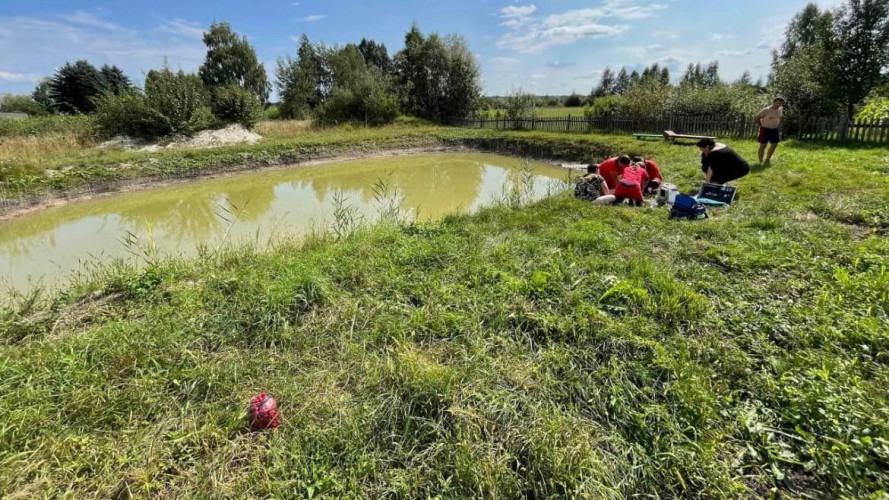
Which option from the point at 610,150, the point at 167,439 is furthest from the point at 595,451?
the point at 610,150

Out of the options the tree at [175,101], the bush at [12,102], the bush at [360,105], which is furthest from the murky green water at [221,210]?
the bush at [12,102]

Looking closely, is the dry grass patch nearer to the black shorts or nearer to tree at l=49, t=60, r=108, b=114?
the black shorts

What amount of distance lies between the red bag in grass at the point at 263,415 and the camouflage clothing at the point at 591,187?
5.87 m

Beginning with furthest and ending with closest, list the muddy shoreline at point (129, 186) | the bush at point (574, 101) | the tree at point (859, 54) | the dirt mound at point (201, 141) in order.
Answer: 1. the bush at point (574, 101)
2. the dirt mound at point (201, 141)
3. the tree at point (859, 54)
4. the muddy shoreline at point (129, 186)

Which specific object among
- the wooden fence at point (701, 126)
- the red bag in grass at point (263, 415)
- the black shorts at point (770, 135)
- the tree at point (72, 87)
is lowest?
the red bag in grass at point (263, 415)

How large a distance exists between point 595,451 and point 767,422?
945 mm

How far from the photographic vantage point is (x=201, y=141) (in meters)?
17.1

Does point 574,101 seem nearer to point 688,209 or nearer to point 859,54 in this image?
point 859,54

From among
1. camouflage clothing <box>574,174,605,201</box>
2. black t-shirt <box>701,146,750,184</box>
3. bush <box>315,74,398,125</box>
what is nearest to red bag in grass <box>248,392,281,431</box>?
camouflage clothing <box>574,174,605,201</box>

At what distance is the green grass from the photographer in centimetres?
184

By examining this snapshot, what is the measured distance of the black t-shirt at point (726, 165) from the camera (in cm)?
616

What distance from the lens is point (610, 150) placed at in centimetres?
1383

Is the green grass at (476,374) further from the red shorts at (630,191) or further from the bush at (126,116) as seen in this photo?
the bush at (126,116)

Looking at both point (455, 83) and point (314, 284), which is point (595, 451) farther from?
point (455, 83)
